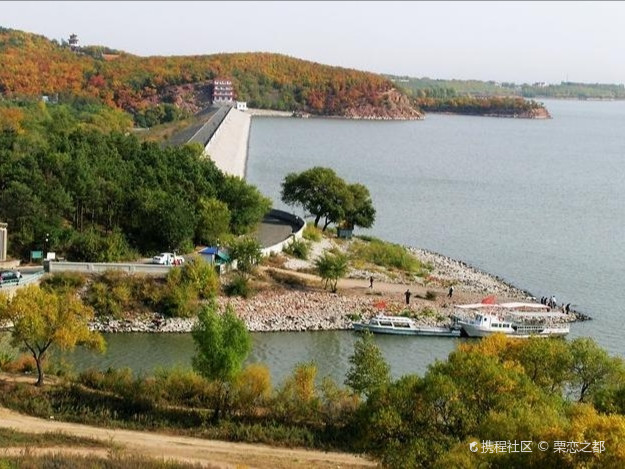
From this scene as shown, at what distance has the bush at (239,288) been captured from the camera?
85.3 feet

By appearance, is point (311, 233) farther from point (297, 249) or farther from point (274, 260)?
point (274, 260)

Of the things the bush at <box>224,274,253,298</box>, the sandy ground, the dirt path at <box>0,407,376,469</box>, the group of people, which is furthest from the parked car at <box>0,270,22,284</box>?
the sandy ground

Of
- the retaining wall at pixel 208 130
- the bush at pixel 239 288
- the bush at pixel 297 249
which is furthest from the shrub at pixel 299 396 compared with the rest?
the retaining wall at pixel 208 130

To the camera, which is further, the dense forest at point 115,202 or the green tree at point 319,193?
the green tree at point 319,193

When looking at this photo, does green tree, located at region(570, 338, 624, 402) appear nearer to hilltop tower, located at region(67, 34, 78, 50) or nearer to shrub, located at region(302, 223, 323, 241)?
shrub, located at region(302, 223, 323, 241)

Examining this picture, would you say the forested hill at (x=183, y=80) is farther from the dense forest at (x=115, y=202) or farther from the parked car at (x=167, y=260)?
the parked car at (x=167, y=260)

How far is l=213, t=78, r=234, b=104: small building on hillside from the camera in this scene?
11288 centimetres

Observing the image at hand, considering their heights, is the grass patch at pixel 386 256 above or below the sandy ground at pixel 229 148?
below

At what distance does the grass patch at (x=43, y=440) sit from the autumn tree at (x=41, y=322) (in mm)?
2711

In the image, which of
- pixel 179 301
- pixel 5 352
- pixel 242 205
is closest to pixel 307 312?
pixel 179 301

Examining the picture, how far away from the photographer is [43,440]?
15.0 meters

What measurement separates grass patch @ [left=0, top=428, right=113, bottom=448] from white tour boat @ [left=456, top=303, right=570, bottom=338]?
12656 millimetres

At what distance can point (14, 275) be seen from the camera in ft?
78.9

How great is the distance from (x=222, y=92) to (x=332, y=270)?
3511 inches
